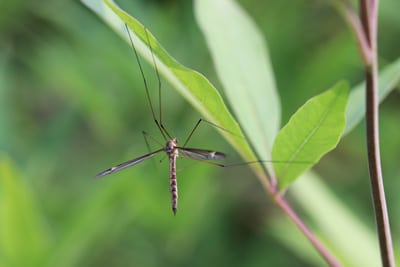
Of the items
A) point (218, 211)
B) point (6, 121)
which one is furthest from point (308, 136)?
point (6, 121)

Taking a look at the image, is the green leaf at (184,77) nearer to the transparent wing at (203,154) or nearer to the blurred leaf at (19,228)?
the transparent wing at (203,154)

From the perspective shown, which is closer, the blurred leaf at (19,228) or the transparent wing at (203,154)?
the transparent wing at (203,154)

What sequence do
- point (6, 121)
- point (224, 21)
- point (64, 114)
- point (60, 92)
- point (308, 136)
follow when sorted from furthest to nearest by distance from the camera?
1. point (60, 92)
2. point (64, 114)
3. point (6, 121)
4. point (224, 21)
5. point (308, 136)

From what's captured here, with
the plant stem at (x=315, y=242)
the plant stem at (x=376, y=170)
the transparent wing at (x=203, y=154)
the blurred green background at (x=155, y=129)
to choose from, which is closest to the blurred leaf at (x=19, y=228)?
the blurred green background at (x=155, y=129)

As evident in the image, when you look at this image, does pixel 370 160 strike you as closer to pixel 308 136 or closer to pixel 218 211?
pixel 308 136

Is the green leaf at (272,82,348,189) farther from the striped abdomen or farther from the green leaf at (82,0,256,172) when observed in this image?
the striped abdomen

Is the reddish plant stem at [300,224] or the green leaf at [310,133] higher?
the green leaf at [310,133]
